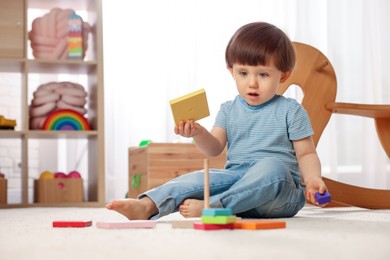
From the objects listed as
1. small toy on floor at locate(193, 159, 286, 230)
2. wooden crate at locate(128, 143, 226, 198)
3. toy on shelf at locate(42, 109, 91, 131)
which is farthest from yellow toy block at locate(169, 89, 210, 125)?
toy on shelf at locate(42, 109, 91, 131)

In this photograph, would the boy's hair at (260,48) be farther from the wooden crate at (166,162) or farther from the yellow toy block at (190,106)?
the wooden crate at (166,162)

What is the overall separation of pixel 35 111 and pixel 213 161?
71 centimetres

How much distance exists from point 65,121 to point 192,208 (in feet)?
4.51

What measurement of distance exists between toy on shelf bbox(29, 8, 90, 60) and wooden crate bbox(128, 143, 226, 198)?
1.73ft

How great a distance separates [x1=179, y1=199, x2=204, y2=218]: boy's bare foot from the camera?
1.29 m

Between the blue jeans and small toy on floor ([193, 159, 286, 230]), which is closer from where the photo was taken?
small toy on floor ([193, 159, 286, 230])

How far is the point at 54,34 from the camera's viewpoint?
259 centimetres

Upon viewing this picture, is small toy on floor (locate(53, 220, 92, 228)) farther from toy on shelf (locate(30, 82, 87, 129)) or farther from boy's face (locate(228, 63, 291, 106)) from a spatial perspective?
toy on shelf (locate(30, 82, 87, 129))

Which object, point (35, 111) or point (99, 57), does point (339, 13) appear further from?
point (35, 111)

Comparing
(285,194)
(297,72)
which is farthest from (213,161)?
(285,194)

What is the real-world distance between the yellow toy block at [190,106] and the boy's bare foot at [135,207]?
0.17m

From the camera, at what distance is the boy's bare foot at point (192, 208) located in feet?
4.22

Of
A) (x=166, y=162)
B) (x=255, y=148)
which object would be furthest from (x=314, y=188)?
(x=166, y=162)

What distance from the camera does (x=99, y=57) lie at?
2.55 meters
